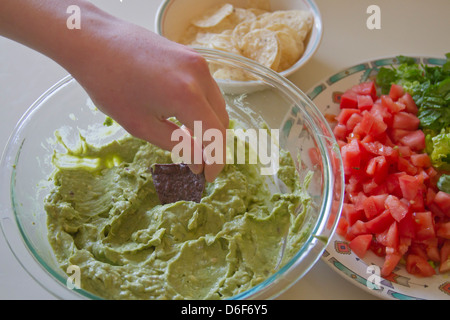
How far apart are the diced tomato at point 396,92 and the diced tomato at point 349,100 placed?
0.51 feet

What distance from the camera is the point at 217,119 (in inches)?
44.9

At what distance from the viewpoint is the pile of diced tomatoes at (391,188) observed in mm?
1578

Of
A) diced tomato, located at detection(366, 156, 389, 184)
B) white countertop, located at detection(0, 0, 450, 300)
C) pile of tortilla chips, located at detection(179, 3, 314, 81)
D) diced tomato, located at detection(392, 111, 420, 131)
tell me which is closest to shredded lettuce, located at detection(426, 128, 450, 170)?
diced tomato, located at detection(392, 111, 420, 131)

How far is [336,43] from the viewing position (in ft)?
7.47

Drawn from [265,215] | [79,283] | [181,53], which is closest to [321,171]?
[265,215]

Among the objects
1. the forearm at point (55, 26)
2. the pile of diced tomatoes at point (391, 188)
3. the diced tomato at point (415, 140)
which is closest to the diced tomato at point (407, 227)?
the pile of diced tomatoes at point (391, 188)

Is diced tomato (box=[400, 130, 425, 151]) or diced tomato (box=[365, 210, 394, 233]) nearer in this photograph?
diced tomato (box=[365, 210, 394, 233])

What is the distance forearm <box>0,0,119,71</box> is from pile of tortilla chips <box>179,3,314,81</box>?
728 mm

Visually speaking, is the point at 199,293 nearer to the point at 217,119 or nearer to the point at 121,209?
the point at 121,209

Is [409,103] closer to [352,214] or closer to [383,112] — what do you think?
[383,112]

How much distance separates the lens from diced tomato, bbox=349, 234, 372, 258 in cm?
156

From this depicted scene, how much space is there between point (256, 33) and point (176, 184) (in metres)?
0.89

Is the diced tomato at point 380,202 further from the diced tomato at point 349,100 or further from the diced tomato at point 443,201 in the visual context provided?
the diced tomato at point 349,100

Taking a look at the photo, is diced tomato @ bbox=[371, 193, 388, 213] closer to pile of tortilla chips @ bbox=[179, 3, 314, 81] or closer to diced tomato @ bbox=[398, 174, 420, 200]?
diced tomato @ bbox=[398, 174, 420, 200]
